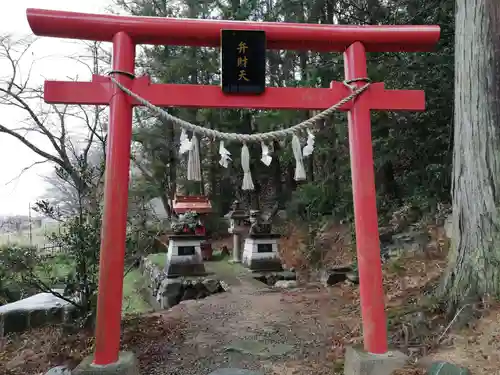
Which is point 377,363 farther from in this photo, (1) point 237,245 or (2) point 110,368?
(1) point 237,245

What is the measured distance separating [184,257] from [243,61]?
7.77 metres

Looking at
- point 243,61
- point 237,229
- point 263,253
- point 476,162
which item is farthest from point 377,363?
point 237,229

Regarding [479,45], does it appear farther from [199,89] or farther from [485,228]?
[199,89]

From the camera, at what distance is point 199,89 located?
139 inches

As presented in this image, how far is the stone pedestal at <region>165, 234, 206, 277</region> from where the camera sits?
33.3 feet

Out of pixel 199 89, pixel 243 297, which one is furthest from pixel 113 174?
pixel 243 297

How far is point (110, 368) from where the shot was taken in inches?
122

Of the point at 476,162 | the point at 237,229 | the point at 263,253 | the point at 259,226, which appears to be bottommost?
the point at 263,253

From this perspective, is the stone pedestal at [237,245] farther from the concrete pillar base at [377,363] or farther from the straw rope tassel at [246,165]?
the concrete pillar base at [377,363]

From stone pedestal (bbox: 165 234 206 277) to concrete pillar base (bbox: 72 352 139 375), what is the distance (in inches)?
274

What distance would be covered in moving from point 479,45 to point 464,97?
0.61 metres

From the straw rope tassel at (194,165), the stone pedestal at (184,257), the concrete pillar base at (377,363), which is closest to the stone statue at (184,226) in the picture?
the stone pedestal at (184,257)

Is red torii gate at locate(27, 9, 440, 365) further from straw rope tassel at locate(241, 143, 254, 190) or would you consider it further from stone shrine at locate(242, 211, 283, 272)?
stone shrine at locate(242, 211, 283, 272)

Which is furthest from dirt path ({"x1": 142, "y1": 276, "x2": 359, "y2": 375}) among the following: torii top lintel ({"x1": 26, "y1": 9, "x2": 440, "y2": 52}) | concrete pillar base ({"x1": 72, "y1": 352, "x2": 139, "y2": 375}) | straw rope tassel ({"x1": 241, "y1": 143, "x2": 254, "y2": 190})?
torii top lintel ({"x1": 26, "y1": 9, "x2": 440, "y2": 52})
